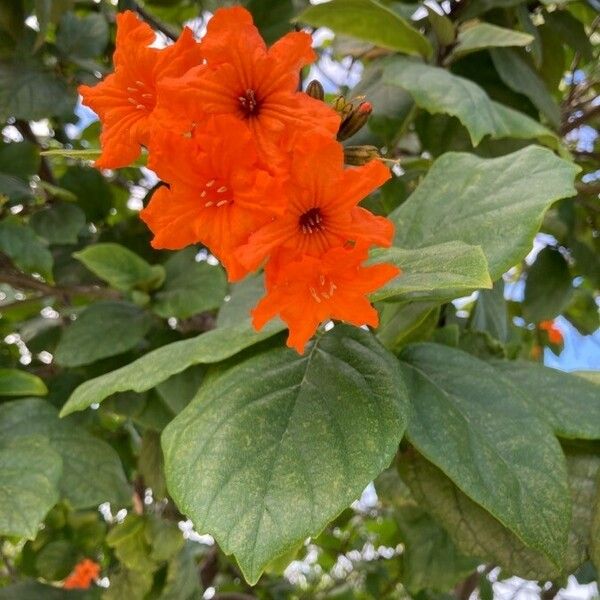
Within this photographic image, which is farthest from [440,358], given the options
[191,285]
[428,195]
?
[191,285]

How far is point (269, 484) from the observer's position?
42 centimetres

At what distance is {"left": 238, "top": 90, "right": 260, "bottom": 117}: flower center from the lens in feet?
1.53

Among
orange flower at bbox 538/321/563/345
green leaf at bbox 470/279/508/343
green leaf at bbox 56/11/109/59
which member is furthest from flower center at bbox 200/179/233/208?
orange flower at bbox 538/321/563/345

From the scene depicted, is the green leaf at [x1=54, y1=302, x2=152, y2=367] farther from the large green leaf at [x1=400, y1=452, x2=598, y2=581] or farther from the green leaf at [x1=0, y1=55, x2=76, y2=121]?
the large green leaf at [x1=400, y1=452, x2=598, y2=581]

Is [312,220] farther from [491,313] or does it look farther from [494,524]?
[491,313]

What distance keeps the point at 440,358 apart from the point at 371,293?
14 centimetres

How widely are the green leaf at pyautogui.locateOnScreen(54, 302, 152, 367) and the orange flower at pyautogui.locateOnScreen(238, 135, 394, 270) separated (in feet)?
1.48

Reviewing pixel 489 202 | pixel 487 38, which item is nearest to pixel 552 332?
pixel 487 38

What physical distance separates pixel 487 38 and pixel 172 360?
0.50 metres

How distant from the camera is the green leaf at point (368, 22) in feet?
2.48

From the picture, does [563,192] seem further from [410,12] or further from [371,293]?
[410,12]

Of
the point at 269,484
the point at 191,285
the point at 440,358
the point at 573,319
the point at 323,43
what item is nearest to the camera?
the point at 269,484

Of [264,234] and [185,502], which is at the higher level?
[264,234]

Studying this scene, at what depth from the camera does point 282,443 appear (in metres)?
0.45
